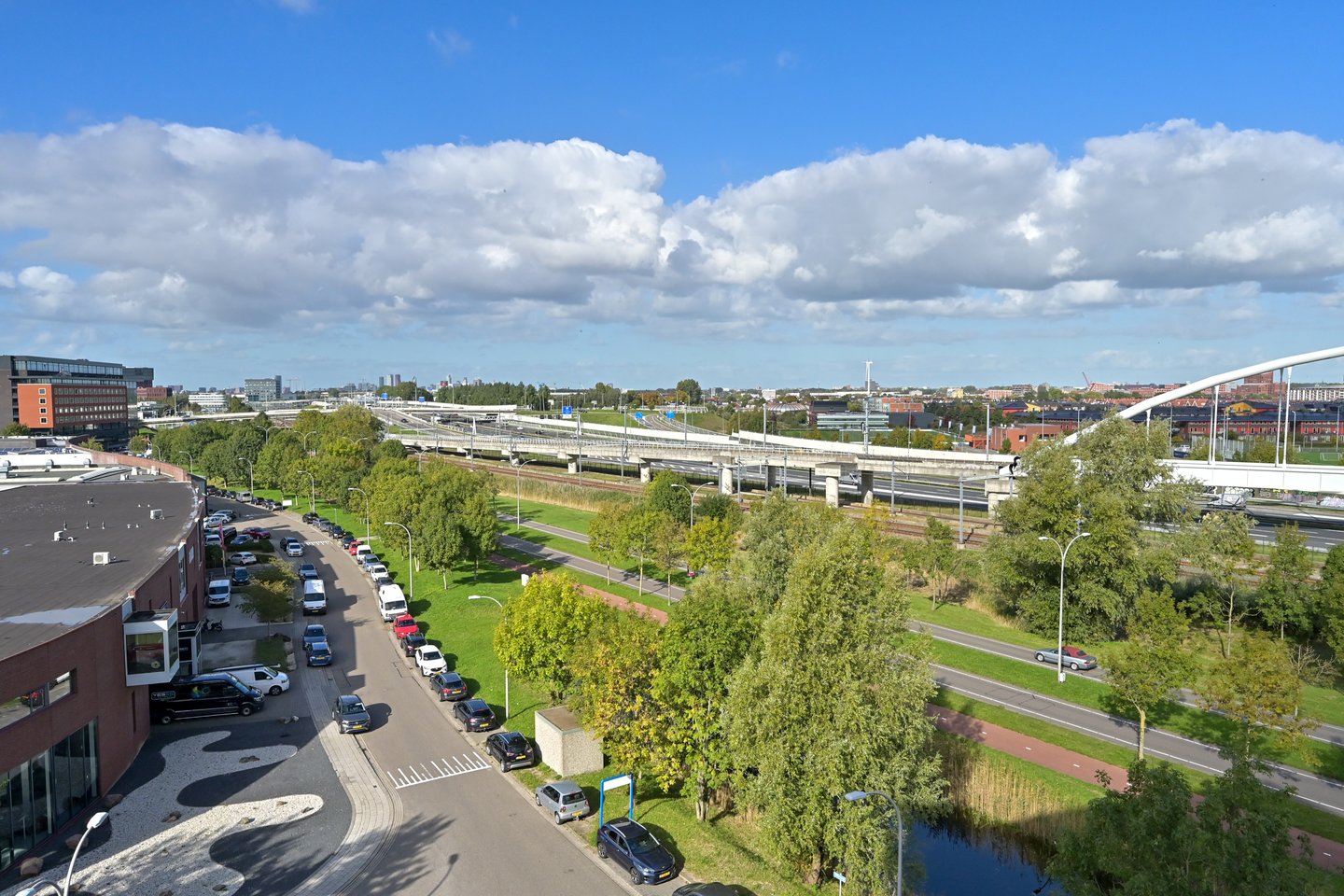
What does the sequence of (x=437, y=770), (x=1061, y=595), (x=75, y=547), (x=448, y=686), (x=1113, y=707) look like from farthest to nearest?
1. (x=75, y=547)
2. (x=1061, y=595)
3. (x=448, y=686)
4. (x=1113, y=707)
5. (x=437, y=770)

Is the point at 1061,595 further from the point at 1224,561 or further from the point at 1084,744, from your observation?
the point at 1224,561

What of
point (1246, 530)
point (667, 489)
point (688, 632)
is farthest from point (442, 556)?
point (1246, 530)

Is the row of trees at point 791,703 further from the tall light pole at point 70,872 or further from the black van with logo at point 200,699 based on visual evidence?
the black van with logo at point 200,699

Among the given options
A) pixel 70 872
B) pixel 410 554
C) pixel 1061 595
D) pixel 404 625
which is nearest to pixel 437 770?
pixel 70 872

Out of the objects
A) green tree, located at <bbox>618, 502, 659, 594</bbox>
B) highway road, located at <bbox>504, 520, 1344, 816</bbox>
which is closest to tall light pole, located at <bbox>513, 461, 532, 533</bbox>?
green tree, located at <bbox>618, 502, 659, 594</bbox>

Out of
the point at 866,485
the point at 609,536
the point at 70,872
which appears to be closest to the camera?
the point at 70,872

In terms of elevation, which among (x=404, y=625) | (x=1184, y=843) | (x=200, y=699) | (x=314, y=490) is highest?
(x=1184, y=843)

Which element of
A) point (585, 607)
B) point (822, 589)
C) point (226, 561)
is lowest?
point (226, 561)

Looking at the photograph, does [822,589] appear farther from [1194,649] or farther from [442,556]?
[442,556]
